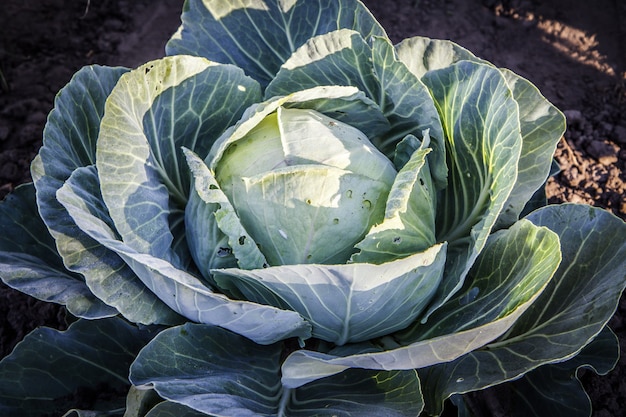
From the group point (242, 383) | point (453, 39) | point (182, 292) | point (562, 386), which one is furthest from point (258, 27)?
point (453, 39)

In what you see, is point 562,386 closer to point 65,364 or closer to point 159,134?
point 159,134

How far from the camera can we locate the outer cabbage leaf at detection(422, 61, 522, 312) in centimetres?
192

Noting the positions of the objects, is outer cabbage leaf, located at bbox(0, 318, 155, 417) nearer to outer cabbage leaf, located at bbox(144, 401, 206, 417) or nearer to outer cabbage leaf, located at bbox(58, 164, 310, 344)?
outer cabbage leaf, located at bbox(144, 401, 206, 417)

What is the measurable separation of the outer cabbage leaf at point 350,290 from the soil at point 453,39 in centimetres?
176

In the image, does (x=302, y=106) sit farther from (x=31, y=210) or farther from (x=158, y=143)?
(x=31, y=210)

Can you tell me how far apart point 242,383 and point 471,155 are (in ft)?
3.59

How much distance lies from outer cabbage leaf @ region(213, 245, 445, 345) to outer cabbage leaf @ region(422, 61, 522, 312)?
4.0 inches

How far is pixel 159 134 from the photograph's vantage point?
7.26ft

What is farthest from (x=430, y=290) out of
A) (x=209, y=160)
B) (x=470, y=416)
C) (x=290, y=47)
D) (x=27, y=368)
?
(x=27, y=368)

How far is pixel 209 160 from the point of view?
84.6 inches

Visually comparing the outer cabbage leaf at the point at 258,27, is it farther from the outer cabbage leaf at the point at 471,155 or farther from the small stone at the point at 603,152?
the small stone at the point at 603,152

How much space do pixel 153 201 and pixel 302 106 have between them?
0.61 meters

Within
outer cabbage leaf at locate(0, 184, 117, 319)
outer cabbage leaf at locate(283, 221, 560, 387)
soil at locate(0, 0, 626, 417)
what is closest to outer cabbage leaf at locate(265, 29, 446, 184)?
outer cabbage leaf at locate(283, 221, 560, 387)

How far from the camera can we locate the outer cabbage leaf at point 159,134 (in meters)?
1.97
